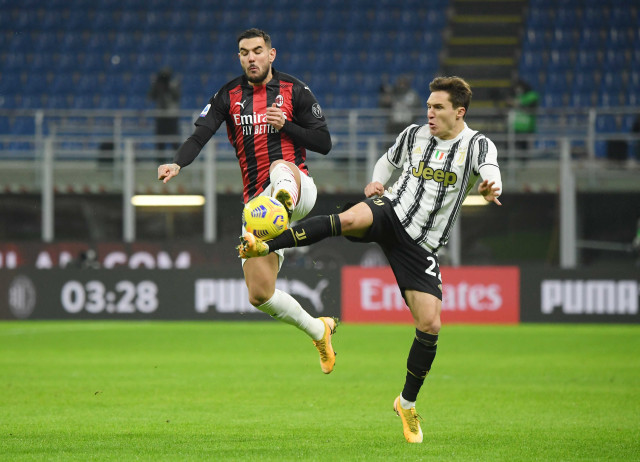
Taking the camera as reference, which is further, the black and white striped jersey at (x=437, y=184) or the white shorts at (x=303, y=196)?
the white shorts at (x=303, y=196)

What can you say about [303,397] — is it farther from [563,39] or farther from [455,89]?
A: [563,39]

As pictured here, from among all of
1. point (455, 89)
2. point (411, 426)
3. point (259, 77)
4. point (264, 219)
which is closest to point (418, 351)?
point (411, 426)

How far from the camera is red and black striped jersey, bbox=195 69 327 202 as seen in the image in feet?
23.7

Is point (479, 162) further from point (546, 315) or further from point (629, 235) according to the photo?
point (629, 235)

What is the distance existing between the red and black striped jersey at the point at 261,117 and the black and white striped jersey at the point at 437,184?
0.91 meters

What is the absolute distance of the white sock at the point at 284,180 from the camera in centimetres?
658

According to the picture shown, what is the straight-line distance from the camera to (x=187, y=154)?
6961 millimetres

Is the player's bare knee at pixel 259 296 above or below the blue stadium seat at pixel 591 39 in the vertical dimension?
below

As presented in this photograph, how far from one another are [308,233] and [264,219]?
0.29 meters

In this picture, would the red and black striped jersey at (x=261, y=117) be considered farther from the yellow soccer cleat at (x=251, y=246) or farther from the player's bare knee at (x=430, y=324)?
the player's bare knee at (x=430, y=324)

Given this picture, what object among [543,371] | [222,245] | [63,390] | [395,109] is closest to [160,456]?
[63,390]

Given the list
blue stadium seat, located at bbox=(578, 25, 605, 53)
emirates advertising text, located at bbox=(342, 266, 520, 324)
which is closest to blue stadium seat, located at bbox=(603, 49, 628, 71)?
blue stadium seat, located at bbox=(578, 25, 605, 53)

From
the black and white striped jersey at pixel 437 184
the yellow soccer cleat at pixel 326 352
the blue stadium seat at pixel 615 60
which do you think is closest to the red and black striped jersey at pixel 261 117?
the black and white striped jersey at pixel 437 184

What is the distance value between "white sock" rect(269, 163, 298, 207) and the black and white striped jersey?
0.63 m
